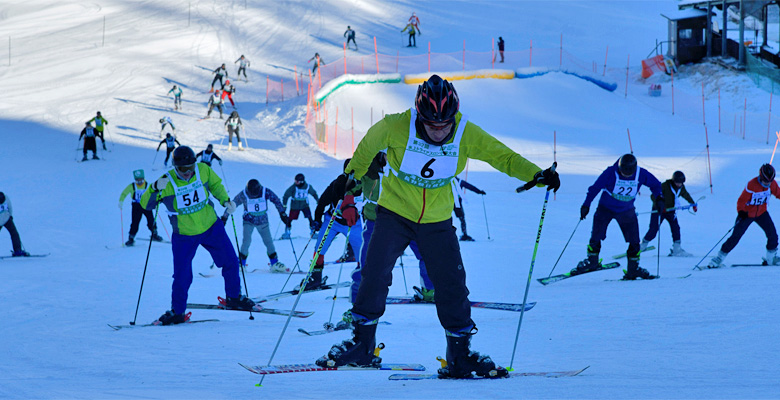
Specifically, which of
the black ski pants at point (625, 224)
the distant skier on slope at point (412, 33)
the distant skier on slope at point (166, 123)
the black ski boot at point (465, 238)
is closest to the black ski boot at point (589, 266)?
the black ski pants at point (625, 224)

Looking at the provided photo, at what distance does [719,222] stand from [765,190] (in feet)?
18.1

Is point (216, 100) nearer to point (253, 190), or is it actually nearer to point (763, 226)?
point (253, 190)

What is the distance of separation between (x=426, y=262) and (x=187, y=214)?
3.32 metres

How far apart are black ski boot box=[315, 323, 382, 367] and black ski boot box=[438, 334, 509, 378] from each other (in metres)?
0.45

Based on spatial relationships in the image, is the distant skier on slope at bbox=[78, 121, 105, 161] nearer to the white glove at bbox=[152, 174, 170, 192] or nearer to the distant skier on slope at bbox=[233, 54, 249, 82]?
the distant skier on slope at bbox=[233, 54, 249, 82]

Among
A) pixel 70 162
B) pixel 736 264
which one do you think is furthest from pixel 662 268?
pixel 70 162

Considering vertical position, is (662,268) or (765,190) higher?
(765,190)

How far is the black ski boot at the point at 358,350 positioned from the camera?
389 centimetres

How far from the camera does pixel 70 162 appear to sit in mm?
20625

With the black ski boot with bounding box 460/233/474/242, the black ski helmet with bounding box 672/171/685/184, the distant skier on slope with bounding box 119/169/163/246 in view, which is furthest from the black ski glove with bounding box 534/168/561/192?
the distant skier on slope with bounding box 119/169/163/246

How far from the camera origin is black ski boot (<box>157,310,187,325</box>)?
6.50m

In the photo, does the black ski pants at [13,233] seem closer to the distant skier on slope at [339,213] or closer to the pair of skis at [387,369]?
the distant skier on slope at [339,213]

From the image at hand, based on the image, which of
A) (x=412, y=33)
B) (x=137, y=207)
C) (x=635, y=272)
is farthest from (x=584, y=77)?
(x=635, y=272)

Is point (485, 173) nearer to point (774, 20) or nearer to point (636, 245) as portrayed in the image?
point (636, 245)
